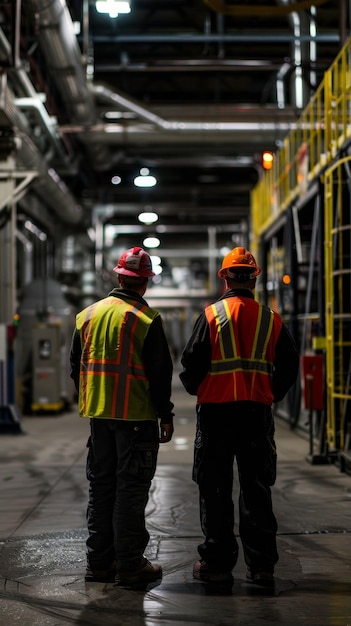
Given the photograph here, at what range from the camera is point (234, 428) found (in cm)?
482

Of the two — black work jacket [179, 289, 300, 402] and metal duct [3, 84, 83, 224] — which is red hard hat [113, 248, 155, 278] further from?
metal duct [3, 84, 83, 224]

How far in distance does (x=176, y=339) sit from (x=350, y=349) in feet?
83.1

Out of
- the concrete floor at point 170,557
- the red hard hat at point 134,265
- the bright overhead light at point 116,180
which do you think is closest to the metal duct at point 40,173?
the bright overhead light at point 116,180

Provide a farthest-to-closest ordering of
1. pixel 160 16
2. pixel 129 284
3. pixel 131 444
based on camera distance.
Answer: pixel 160 16, pixel 129 284, pixel 131 444

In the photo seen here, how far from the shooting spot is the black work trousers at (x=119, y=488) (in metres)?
4.67

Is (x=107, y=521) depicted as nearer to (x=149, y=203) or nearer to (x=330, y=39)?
(x=330, y=39)

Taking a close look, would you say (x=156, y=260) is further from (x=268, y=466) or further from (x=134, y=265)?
(x=268, y=466)

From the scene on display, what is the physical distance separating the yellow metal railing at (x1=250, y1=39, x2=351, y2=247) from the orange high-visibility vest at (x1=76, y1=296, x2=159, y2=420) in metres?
5.19

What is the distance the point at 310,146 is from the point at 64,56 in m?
4.77

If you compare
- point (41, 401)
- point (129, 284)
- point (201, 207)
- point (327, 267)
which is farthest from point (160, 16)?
point (129, 284)

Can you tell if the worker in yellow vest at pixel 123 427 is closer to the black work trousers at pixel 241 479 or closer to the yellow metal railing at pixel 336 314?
the black work trousers at pixel 241 479

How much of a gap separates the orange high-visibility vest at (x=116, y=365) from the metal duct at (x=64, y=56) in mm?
8274

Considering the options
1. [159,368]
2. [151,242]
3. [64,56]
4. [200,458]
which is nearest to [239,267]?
[159,368]

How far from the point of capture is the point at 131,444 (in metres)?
4.73
